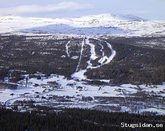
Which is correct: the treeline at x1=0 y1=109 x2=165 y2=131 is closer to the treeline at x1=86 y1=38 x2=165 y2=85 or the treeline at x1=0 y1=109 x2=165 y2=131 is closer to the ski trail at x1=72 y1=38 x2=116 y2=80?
the treeline at x1=86 y1=38 x2=165 y2=85

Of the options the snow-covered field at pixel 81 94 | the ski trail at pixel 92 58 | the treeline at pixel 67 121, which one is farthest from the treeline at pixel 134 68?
the treeline at pixel 67 121

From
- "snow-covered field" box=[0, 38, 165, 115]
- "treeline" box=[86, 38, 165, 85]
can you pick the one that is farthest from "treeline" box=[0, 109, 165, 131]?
"treeline" box=[86, 38, 165, 85]

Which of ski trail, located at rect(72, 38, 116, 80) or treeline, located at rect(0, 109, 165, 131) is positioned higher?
treeline, located at rect(0, 109, 165, 131)

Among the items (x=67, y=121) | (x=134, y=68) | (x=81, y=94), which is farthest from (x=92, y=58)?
(x=67, y=121)

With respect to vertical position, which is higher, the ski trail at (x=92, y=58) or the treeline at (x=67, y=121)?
the treeline at (x=67, y=121)

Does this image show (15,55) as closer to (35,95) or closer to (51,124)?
(35,95)

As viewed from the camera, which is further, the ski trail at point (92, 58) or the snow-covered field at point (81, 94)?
the ski trail at point (92, 58)

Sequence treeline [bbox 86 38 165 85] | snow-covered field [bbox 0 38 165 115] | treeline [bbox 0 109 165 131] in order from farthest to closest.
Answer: treeline [bbox 86 38 165 85] < snow-covered field [bbox 0 38 165 115] < treeline [bbox 0 109 165 131]

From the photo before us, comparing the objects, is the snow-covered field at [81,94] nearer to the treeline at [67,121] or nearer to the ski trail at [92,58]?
the ski trail at [92,58]

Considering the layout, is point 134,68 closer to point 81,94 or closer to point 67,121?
point 81,94
